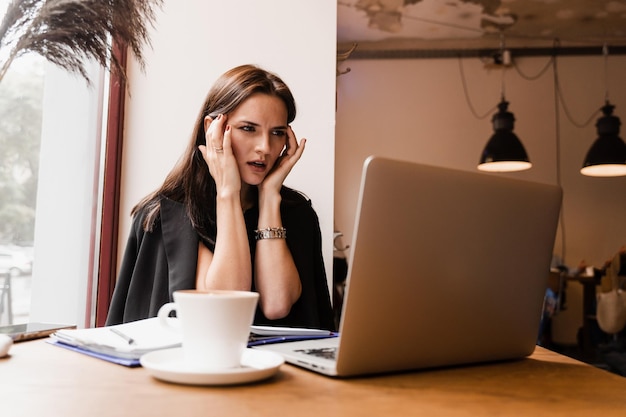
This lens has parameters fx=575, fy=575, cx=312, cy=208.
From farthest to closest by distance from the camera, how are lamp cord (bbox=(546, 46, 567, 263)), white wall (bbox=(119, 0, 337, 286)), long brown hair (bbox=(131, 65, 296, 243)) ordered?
lamp cord (bbox=(546, 46, 567, 263)) < white wall (bbox=(119, 0, 337, 286)) < long brown hair (bbox=(131, 65, 296, 243))

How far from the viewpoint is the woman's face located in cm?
157

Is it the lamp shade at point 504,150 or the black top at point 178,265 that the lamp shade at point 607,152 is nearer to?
the lamp shade at point 504,150

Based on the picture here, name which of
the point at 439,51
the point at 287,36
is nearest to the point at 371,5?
the point at 439,51

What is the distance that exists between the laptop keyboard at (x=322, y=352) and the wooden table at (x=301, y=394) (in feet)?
0.13

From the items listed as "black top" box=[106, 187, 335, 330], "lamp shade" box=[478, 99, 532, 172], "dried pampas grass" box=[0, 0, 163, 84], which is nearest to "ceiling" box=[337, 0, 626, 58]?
"lamp shade" box=[478, 99, 532, 172]

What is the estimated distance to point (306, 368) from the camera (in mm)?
704

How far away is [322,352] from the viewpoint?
75cm

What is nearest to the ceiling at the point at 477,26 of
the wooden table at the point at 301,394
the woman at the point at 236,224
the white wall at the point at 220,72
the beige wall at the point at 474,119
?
the beige wall at the point at 474,119

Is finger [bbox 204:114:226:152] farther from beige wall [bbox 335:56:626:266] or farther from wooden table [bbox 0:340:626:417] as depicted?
beige wall [bbox 335:56:626:266]

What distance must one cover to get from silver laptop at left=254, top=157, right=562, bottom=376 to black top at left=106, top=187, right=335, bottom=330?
647 mm

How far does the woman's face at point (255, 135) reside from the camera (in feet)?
5.15

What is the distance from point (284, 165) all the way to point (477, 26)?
3869 millimetres

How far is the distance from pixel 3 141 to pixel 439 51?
4.36 meters

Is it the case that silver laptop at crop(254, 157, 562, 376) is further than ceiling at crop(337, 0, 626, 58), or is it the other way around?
ceiling at crop(337, 0, 626, 58)
